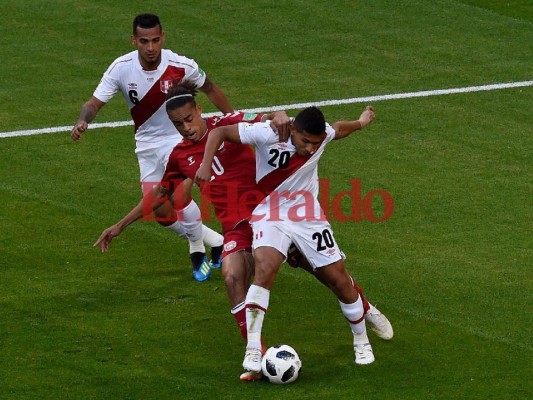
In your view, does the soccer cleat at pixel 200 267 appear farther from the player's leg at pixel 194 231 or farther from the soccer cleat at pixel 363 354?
the soccer cleat at pixel 363 354

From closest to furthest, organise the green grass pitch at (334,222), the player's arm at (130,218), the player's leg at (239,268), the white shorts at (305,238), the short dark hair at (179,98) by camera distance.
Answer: the white shorts at (305,238), the green grass pitch at (334,222), the player's leg at (239,268), the short dark hair at (179,98), the player's arm at (130,218)

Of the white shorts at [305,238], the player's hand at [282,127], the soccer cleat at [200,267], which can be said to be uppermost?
the player's hand at [282,127]

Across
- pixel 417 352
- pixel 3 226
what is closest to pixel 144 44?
pixel 3 226

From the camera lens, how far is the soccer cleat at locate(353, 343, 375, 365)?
10.6 meters

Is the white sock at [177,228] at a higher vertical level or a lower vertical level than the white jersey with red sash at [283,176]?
lower

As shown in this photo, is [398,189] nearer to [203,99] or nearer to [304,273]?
[304,273]

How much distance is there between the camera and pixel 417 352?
35.6 ft

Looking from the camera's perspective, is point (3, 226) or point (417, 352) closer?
point (417, 352)

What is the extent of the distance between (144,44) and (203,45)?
24.2 feet

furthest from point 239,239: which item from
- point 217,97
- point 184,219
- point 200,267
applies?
point 217,97

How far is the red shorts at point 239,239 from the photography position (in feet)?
35.9

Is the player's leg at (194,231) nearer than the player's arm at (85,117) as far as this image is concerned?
No

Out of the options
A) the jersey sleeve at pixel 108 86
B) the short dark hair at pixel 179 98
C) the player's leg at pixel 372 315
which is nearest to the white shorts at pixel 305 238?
the player's leg at pixel 372 315

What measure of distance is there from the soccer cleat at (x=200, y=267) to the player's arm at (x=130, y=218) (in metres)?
1.46
